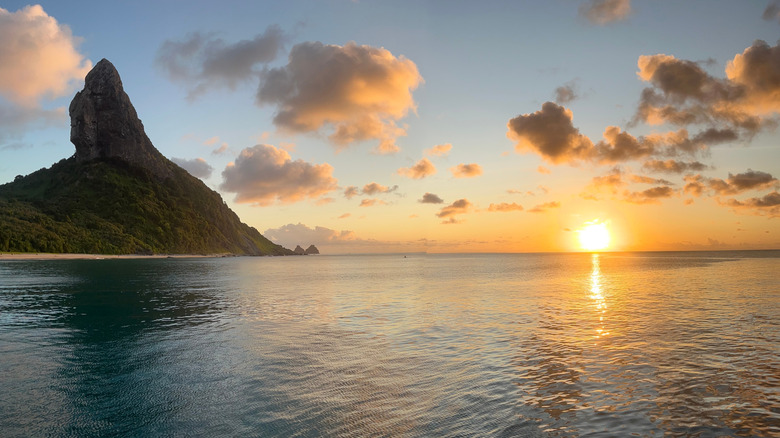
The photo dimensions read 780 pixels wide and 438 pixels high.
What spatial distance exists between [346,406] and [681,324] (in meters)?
34.4

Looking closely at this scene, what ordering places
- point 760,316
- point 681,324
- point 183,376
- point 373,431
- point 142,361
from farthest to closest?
point 760,316, point 681,324, point 142,361, point 183,376, point 373,431

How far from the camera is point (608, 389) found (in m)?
19.7

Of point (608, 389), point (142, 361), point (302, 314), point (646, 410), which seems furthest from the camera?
point (302, 314)

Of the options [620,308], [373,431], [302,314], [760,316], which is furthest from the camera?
[620,308]

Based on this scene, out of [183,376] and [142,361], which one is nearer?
[183,376]

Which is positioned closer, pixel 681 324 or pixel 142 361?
pixel 142 361

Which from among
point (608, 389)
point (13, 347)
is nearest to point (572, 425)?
point (608, 389)

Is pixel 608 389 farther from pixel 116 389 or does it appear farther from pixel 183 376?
pixel 116 389

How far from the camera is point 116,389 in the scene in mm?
A: 20344

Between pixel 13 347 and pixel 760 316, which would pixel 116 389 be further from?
pixel 760 316

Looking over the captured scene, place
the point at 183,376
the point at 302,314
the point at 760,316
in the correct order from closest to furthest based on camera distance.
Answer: the point at 183,376, the point at 760,316, the point at 302,314

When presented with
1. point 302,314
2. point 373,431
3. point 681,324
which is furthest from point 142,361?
point 681,324

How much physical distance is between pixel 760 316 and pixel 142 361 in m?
54.4

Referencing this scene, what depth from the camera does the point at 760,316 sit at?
138 ft
